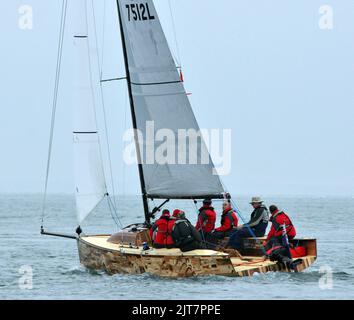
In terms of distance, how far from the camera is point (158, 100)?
22609 millimetres

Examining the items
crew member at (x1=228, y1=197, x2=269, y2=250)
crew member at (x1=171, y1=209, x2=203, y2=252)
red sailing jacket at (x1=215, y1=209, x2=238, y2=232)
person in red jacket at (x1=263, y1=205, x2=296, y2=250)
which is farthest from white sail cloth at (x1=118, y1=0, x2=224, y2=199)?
crew member at (x1=171, y1=209, x2=203, y2=252)

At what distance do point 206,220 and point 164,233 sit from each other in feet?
5.89

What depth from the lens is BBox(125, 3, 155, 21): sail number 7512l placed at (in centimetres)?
2269

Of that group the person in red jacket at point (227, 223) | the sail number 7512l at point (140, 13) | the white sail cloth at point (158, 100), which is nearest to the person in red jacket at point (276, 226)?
the person in red jacket at point (227, 223)

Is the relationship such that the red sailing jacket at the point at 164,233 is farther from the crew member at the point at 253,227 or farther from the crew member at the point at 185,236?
the crew member at the point at 253,227

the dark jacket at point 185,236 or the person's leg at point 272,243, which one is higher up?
the dark jacket at point 185,236

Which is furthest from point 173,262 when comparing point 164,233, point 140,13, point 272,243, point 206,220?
point 140,13

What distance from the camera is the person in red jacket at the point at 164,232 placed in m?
20.7

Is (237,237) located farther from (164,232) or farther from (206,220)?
(164,232)

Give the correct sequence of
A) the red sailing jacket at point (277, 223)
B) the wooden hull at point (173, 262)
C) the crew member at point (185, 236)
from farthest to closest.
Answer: the red sailing jacket at point (277, 223)
the crew member at point (185, 236)
the wooden hull at point (173, 262)

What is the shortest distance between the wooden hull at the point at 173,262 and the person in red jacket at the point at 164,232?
203 millimetres
